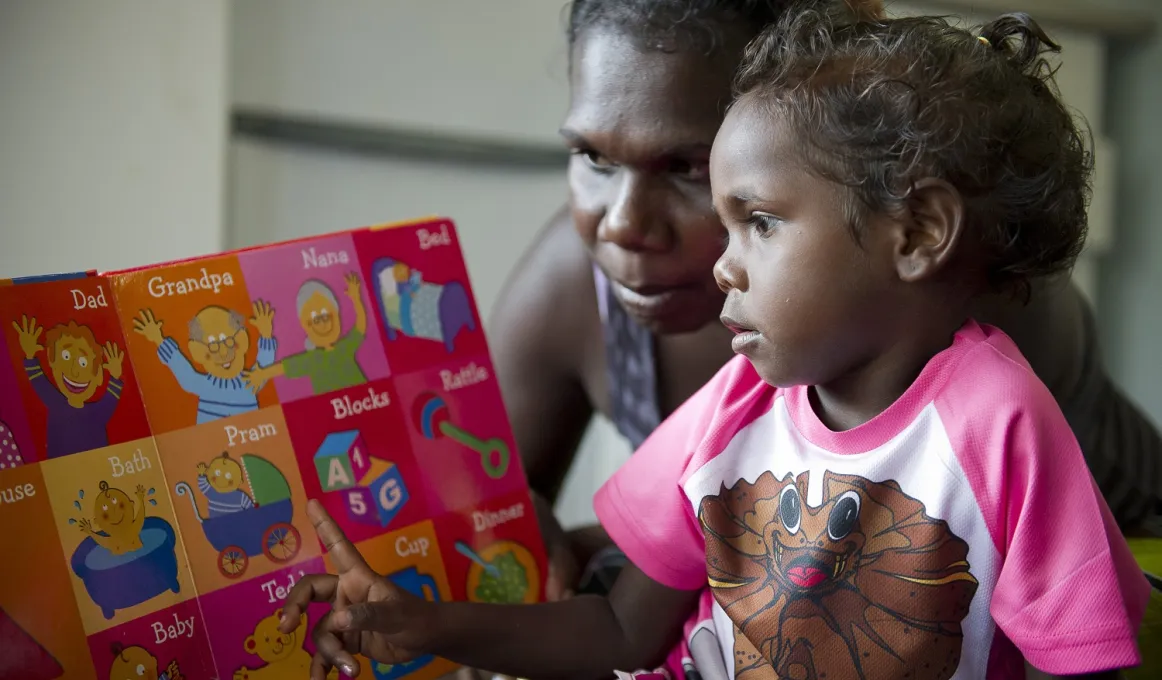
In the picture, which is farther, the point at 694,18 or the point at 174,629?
the point at 694,18

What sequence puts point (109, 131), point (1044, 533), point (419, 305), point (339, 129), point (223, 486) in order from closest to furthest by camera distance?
point (1044, 533) < point (223, 486) < point (419, 305) < point (109, 131) < point (339, 129)

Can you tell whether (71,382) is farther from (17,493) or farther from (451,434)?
(451,434)

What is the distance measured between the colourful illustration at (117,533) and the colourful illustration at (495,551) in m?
0.20

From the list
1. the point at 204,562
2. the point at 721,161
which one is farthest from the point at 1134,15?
the point at 204,562

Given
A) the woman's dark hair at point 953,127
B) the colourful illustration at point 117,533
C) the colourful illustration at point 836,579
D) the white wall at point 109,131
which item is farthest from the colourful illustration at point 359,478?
the white wall at point 109,131

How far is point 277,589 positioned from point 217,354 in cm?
17

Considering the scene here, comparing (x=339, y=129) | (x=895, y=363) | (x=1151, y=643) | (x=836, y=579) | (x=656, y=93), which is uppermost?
(x=339, y=129)

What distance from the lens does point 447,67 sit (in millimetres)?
Answer: 1760

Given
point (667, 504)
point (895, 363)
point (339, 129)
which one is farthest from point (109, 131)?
point (895, 363)

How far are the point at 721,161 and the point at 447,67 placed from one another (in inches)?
43.8

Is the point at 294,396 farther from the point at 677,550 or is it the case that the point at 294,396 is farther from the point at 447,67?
the point at 447,67

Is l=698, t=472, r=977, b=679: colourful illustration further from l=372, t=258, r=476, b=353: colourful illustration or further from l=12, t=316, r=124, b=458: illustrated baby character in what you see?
l=12, t=316, r=124, b=458: illustrated baby character

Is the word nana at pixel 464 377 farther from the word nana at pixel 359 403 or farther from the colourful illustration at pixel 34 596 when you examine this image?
the colourful illustration at pixel 34 596

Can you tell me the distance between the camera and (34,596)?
2.23 feet
